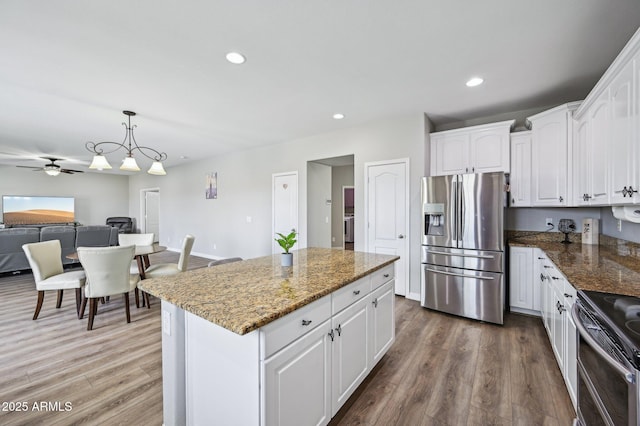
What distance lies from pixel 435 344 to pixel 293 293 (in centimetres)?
194

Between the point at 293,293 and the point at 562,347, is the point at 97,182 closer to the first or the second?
the point at 293,293

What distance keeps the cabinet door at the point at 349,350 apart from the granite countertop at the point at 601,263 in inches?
49.8

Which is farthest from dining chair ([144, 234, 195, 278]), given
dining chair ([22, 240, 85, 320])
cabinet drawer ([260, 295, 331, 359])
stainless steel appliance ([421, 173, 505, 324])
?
stainless steel appliance ([421, 173, 505, 324])

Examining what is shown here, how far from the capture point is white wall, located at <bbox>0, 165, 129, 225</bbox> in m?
7.91

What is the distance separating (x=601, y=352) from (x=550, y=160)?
2689mm

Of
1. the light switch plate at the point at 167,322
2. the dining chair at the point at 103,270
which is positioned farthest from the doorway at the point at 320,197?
the light switch plate at the point at 167,322

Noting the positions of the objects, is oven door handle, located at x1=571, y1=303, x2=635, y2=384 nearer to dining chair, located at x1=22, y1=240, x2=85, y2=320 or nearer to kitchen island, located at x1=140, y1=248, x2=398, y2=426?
kitchen island, located at x1=140, y1=248, x2=398, y2=426

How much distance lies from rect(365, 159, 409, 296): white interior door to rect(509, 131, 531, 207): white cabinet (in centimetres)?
127

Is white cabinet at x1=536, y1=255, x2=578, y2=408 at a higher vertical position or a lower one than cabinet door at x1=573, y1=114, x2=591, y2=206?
lower

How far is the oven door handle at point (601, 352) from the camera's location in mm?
933

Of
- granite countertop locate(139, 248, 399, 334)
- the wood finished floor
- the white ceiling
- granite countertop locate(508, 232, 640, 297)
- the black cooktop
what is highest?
the white ceiling

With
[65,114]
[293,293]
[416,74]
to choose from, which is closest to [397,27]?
[416,74]

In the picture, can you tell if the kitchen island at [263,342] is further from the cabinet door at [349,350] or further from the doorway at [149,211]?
the doorway at [149,211]

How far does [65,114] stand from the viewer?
371 centimetres
